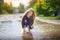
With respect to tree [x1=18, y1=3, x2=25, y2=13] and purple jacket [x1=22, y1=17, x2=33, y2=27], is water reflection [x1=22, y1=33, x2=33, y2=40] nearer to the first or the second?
purple jacket [x1=22, y1=17, x2=33, y2=27]

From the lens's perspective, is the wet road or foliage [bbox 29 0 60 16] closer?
the wet road


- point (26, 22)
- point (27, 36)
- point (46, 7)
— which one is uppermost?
point (46, 7)

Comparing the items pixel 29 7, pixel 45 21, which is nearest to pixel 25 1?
pixel 29 7

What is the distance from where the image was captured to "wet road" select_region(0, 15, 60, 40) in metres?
4.21

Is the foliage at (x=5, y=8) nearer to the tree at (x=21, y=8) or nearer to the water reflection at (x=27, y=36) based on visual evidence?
the tree at (x=21, y=8)

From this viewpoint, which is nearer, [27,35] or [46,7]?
[27,35]

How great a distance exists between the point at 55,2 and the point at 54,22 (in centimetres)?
27

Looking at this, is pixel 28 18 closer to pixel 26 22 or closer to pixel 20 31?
pixel 26 22

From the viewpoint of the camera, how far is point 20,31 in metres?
4.24

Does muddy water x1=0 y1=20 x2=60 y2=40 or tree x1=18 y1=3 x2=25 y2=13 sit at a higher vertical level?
tree x1=18 y1=3 x2=25 y2=13

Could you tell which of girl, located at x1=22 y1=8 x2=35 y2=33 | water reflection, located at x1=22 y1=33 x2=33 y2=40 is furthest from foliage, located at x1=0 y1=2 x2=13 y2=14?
water reflection, located at x1=22 y1=33 x2=33 y2=40

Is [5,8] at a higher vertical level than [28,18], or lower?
higher

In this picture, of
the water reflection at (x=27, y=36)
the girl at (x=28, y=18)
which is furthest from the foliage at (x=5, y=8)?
the water reflection at (x=27, y=36)

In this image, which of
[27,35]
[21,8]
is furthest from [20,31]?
[21,8]
